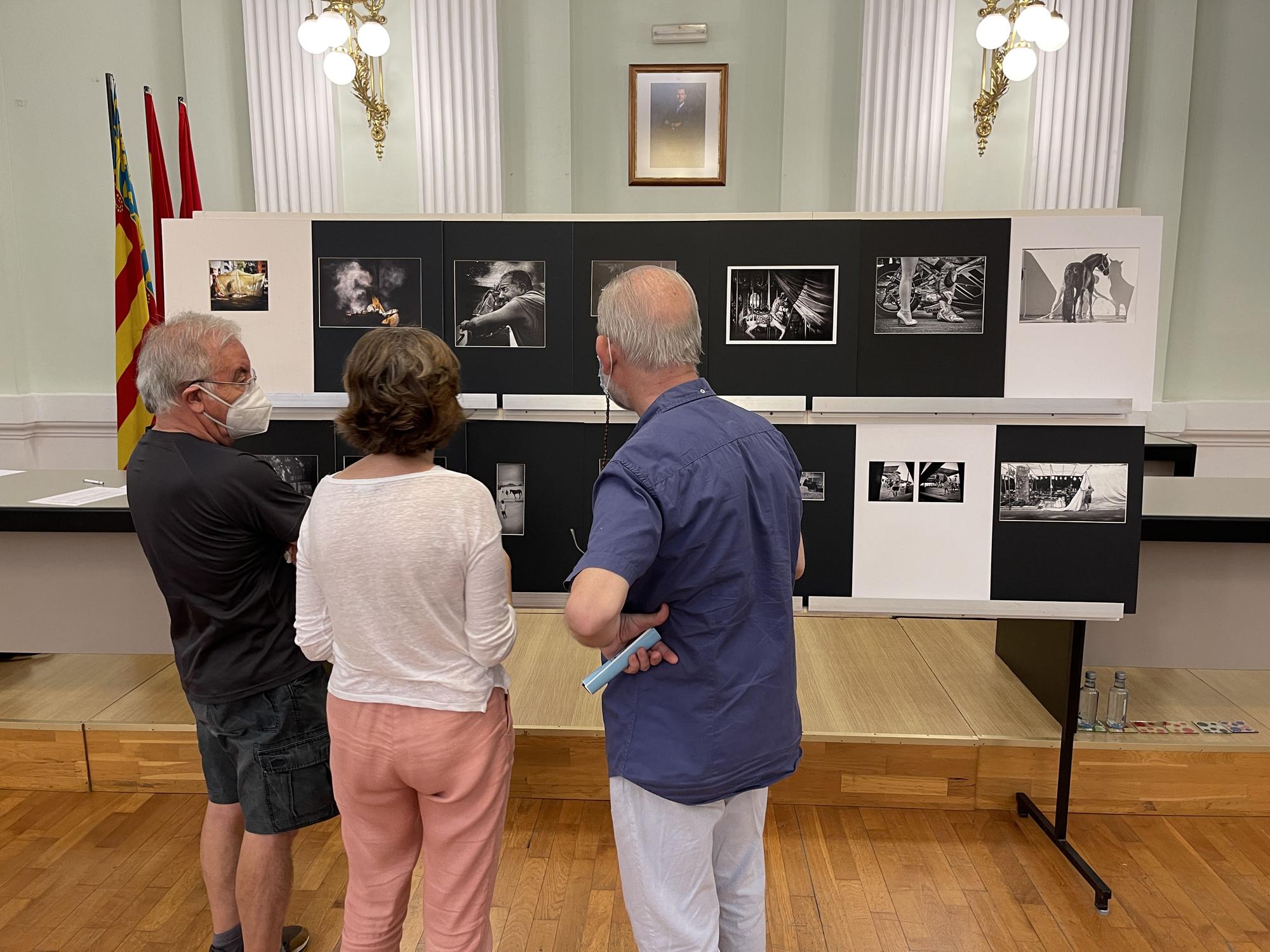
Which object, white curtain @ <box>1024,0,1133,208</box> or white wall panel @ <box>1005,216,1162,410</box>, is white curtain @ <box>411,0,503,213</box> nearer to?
white curtain @ <box>1024,0,1133,208</box>

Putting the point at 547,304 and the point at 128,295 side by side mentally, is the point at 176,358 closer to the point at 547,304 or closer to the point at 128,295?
the point at 547,304

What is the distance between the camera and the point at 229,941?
6.57ft

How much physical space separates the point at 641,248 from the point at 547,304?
12.0 inches

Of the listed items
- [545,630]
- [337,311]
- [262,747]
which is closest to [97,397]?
[545,630]

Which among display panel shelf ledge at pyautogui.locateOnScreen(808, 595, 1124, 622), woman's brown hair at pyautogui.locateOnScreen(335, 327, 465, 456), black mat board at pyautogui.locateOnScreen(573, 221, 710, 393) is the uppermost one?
black mat board at pyautogui.locateOnScreen(573, 221, 710, 393)

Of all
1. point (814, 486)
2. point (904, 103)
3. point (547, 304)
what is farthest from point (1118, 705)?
point (904, 103)

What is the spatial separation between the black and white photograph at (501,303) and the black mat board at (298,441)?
482 millimetres

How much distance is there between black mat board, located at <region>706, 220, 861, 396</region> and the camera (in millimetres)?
2346

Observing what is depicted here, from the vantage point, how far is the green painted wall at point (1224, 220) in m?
4.87

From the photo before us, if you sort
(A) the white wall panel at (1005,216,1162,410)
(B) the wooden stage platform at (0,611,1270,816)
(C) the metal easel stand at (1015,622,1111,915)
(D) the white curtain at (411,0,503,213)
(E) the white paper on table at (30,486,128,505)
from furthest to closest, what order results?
(D) the white curtain at (411,0,503,213) < (B) the wooden stage platform at (0,611,1270,816) < (E) the white paper on table at (30,486,128,505) < (C) the metal easel stand at (1015,622,1111,915) < (A) the white wall panel at (1005,216,1162,410)

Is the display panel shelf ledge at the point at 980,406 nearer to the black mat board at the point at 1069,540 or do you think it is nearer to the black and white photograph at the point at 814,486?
the black mat board at the point at 1069,540

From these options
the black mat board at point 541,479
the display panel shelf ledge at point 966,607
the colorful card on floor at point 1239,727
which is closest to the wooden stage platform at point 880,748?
the colorful card on floor at point 1239,727

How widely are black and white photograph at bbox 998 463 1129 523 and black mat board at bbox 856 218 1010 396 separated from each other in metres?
0.24

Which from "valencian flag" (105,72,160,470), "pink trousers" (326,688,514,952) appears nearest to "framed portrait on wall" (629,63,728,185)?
"valencian flag" (105,72,160,470)
